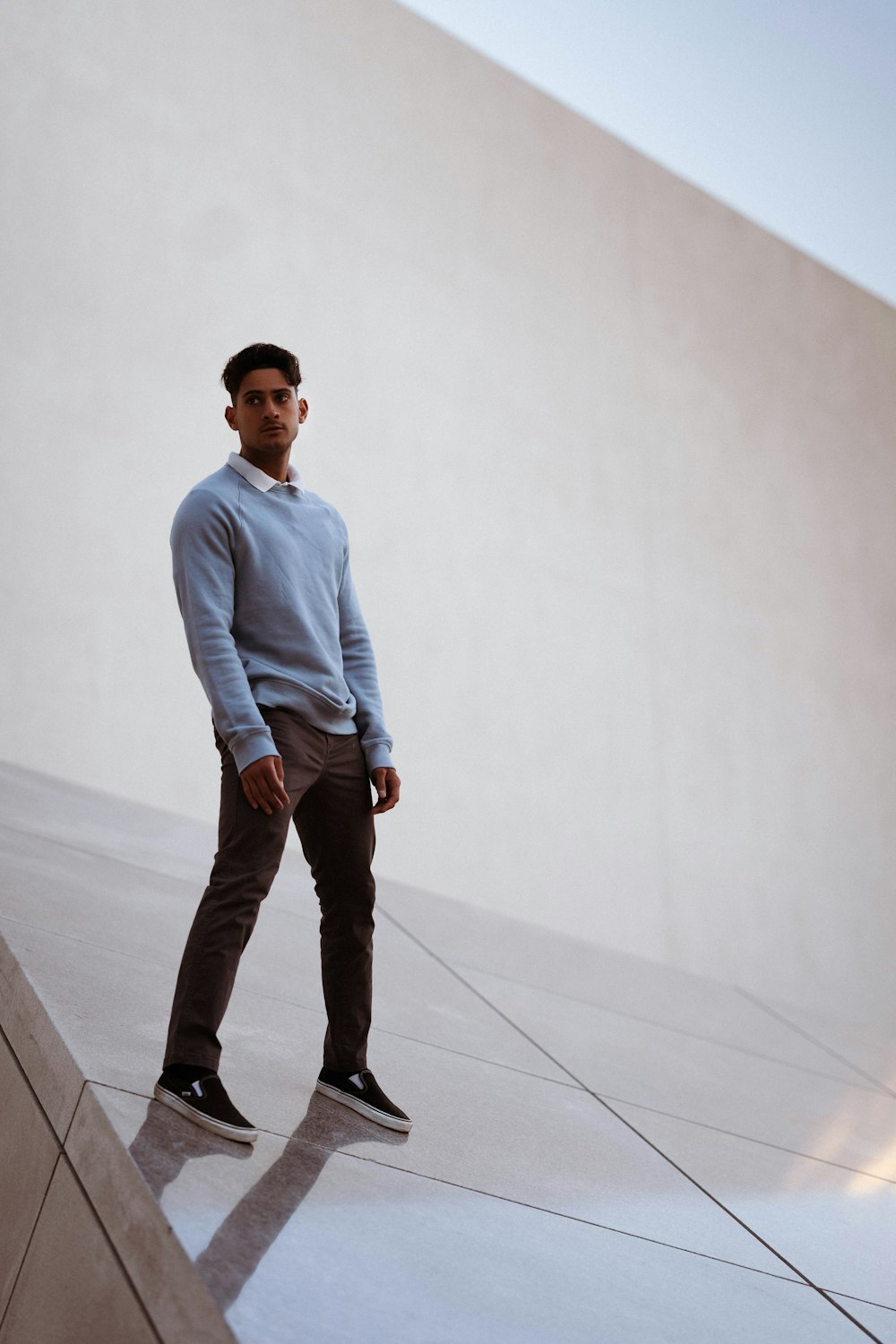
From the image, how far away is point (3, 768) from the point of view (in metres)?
5.17

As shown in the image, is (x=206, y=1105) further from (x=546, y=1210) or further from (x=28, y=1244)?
(x=546, y=1210)

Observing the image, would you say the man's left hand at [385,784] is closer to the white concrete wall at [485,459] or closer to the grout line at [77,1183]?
the grout line at [77,1183]

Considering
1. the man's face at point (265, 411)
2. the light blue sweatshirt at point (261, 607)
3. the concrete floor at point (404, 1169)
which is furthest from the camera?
the man's face at point (265, 411)

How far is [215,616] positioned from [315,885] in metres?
0.49

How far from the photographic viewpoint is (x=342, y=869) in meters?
2.00

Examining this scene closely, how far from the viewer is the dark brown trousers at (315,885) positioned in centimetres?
179

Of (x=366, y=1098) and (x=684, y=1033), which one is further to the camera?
(x=684, y=1033)

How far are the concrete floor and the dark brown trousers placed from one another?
0.43 ft

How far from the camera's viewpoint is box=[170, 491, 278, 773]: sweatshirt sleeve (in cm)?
181

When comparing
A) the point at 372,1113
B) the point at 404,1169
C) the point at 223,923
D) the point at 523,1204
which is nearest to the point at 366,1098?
the point at 372,1113

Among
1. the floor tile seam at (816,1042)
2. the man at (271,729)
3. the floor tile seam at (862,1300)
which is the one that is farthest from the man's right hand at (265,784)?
the floor tile seam at (816,1042)

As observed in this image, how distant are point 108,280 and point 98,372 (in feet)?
1.72

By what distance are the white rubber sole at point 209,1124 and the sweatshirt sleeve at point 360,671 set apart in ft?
2.07

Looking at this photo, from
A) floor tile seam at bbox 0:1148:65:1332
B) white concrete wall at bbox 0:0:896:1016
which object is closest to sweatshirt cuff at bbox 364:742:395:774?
floor tile seam at bbox 0:1148:65:1332
